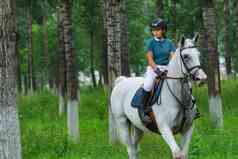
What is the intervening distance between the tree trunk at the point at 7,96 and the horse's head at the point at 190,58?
316cm

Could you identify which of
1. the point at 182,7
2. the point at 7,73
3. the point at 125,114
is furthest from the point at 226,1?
the point at 7,73

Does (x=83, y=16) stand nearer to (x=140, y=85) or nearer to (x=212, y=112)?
(x=212, y=112)

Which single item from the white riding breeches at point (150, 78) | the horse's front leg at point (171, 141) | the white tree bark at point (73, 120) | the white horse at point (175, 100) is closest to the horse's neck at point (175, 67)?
the white horse at point (175, 100)

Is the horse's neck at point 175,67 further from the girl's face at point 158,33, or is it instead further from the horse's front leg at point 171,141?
the horse's front leg at point 171,141

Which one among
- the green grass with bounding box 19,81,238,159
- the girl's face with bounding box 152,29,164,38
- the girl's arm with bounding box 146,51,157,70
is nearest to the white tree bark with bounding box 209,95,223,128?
the green grass with bounding box 19,81,238,159

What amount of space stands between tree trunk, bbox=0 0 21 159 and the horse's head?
10.4 feet

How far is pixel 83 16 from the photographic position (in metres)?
44.2

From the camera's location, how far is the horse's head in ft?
32.9

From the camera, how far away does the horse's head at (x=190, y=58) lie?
1004 cm

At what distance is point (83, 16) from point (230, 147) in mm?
30727

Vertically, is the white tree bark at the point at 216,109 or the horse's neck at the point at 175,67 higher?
the horse's neck at the point at 175,67

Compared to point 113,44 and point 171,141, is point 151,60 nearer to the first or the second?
point 171,141

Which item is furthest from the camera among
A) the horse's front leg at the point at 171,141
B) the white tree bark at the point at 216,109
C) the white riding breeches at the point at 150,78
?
the white tree bark at the point at 216,109

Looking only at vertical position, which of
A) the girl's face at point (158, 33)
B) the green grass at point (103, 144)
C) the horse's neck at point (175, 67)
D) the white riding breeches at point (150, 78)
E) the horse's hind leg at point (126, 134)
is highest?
the girl's face at point (158, 33)
